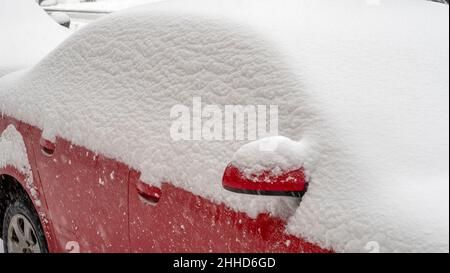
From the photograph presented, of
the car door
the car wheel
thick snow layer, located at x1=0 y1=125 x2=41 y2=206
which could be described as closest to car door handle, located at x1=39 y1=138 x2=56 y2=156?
the car door

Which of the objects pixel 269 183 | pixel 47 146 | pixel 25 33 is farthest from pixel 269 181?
pixel 25 33

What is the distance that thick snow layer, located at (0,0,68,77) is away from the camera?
4477 millimetres

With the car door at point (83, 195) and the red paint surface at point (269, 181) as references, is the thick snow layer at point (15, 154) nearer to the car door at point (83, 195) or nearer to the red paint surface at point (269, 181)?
the car door at point (83, 195)

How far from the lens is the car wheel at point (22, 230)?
2490 mm

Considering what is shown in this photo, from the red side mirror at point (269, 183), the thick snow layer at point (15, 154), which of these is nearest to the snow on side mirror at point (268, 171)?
the red side mirror at point (269, 183)

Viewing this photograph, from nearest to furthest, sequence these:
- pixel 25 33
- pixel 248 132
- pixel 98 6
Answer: pixel 248 132
pixel 25 33
pixel 98 6

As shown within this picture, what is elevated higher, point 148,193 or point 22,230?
point 148,193

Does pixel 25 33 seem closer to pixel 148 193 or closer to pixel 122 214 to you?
pixel 122 214

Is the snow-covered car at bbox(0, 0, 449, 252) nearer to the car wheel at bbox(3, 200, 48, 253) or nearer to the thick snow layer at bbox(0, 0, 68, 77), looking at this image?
the car wheel at bbox(3, 200, 48, 253)

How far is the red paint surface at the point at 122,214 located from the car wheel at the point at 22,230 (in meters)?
0.12

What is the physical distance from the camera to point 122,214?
188 centimetres

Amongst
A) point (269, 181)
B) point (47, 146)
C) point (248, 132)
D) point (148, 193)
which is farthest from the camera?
point (47, 146)

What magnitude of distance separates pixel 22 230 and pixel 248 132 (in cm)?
164
